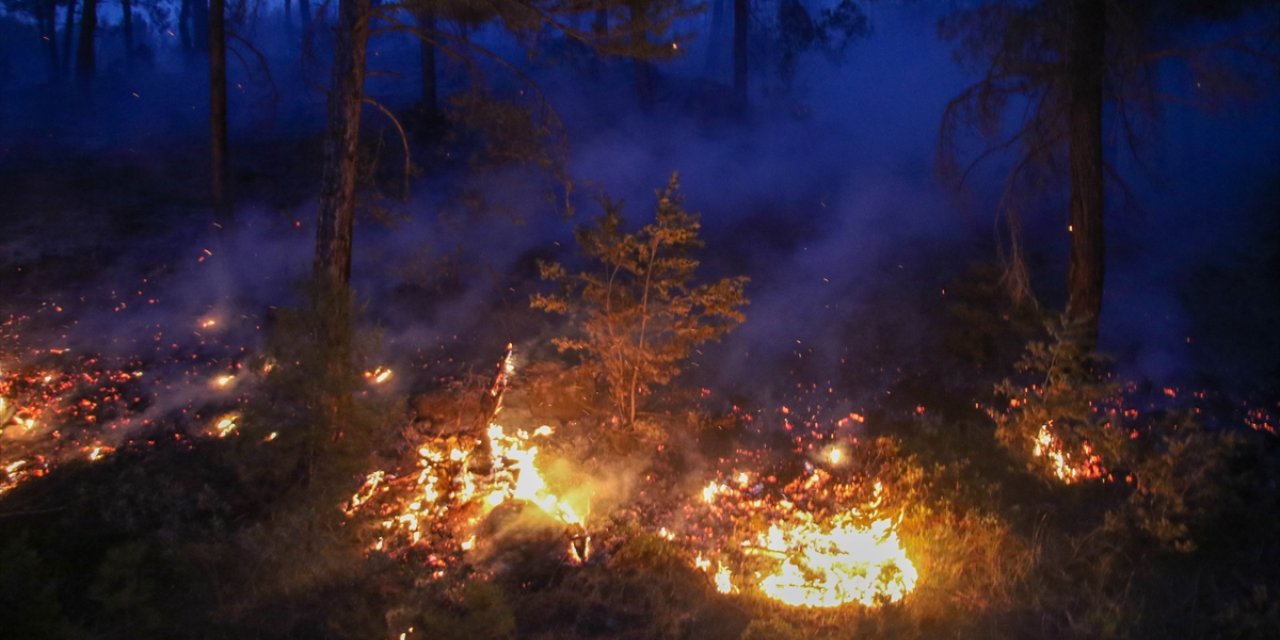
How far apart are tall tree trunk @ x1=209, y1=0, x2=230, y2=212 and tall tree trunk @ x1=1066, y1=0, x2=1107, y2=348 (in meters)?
9.25

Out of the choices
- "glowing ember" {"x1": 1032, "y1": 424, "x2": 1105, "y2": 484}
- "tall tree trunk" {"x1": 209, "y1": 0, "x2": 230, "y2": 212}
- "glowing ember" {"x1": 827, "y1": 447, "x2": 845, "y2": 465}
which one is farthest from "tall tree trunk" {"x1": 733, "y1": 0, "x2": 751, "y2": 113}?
"glowing ember" {"x1": 1032, "y1": 424, "x2": 1105, "y2": 484}

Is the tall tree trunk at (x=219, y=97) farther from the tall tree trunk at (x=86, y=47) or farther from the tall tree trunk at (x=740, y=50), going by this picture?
the tall tree trunk at (x=86, y=47)

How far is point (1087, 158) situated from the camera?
7.16 meters

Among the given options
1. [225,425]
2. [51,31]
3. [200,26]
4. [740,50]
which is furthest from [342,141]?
[200,26]

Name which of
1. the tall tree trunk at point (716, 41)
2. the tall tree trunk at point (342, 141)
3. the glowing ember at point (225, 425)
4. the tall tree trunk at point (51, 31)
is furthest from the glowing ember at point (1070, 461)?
the tall tree trunk at point (716, 41)

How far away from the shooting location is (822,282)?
10.6 m

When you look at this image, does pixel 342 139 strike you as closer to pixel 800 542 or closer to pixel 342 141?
pixel 342 141

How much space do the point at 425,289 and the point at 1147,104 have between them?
846 cm

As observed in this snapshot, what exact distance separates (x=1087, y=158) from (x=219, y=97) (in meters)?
9.75

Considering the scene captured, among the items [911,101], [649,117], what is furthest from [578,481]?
[911,101]

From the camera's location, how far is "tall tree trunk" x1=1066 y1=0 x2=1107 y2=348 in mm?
7004

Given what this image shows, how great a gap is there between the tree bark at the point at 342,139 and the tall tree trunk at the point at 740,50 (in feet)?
51.3

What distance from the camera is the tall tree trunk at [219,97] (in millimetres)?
8992

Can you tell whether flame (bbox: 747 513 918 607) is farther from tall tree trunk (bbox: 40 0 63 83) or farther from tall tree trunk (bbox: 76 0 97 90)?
tall tree trunk (bbox: 40 0 63 83)
